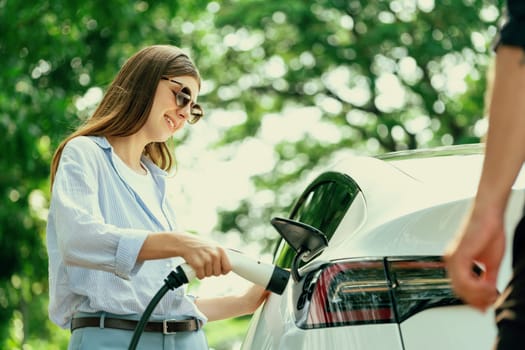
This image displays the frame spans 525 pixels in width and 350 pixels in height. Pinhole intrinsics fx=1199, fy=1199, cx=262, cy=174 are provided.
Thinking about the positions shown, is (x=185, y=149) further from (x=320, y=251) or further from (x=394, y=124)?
(x=320, y=251)

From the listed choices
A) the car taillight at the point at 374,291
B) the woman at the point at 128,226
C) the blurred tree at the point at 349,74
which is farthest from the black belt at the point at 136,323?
the blurred tree at the point at 349,74

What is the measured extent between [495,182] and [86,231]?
1.50 metres

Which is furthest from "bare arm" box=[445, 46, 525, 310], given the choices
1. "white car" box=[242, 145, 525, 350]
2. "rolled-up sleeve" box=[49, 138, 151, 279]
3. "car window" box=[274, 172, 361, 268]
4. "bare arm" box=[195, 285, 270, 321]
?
"bare arm" box=[195, 285, 270, 321]

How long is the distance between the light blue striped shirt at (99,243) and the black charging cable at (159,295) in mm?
87

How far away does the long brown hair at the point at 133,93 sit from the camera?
11.9 ft

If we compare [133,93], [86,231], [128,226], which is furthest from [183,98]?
[86,231]

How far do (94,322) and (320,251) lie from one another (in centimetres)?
66

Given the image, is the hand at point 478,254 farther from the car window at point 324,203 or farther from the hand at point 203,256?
the car window at point 324,203

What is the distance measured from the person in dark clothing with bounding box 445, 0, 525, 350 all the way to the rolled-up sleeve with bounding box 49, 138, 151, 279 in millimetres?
1352

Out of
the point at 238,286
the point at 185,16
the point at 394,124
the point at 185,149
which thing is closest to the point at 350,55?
the point at 394,124

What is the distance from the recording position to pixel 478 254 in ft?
6.28

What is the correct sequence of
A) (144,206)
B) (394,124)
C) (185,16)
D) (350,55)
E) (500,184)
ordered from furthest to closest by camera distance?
(394,124), (350,55), (185,16), (144,206), (500,184)

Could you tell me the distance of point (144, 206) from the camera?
11.6ft

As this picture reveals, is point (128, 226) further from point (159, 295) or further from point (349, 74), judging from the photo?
point (349, 74)
